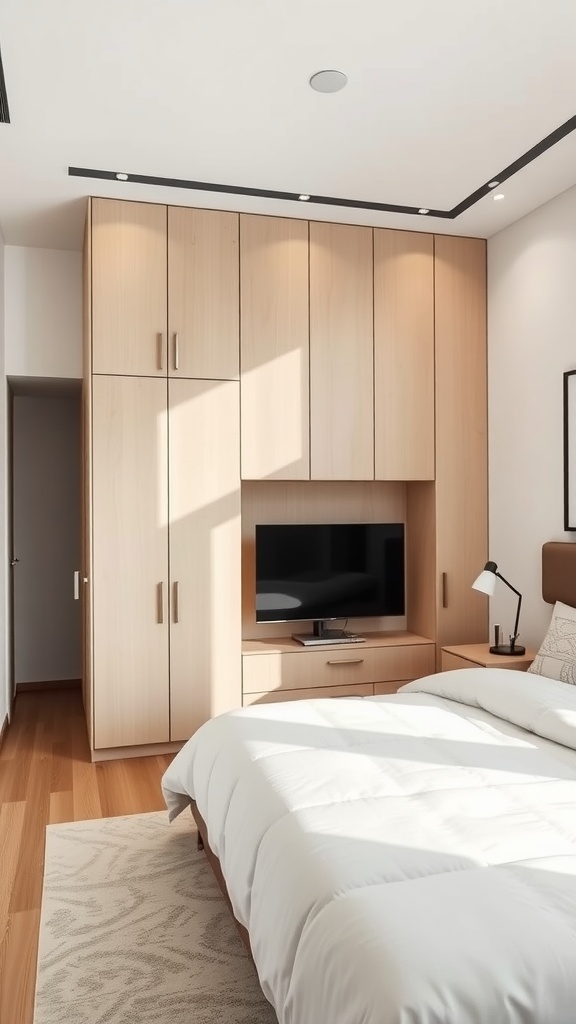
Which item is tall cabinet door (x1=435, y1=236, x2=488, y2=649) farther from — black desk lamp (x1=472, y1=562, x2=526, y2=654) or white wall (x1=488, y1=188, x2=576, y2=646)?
black desk lamp (x1=472, y1=562, x2=526, y2=654)

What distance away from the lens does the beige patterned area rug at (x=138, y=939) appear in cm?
203

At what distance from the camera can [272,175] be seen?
12.3ft

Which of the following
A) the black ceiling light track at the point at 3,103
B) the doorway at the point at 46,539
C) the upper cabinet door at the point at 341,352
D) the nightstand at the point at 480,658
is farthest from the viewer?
the doorway at the point at 46,539

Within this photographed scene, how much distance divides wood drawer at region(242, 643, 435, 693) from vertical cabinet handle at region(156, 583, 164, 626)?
0.51 metres

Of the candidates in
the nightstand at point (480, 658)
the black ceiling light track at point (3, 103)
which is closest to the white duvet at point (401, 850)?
the nightstand at point (480, 658)

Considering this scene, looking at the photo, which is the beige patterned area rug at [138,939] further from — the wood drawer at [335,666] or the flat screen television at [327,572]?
the flat screen television at [327,572]

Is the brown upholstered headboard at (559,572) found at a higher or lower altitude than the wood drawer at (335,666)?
higher

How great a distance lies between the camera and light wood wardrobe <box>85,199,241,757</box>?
13.1ft

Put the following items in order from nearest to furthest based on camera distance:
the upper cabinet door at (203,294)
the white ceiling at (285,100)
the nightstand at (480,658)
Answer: the white ceiling at (285,100) < the nightstand at (480,658) < the upper cabinet door at (203,294)

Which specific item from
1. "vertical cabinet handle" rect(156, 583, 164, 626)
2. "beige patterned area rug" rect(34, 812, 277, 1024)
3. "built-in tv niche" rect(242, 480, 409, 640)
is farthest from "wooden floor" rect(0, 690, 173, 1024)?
"built-in tv niche" rect(242, 480, 409, 640)

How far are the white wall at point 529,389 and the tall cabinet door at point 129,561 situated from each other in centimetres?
194

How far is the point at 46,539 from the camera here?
5.72 meters

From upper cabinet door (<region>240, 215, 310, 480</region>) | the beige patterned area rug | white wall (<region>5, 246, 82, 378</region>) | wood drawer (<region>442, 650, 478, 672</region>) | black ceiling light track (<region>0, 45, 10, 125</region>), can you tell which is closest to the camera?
the beige patterned area rug

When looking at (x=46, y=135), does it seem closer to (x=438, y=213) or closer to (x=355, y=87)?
(x=355, y=87)
